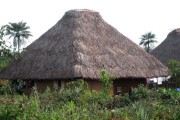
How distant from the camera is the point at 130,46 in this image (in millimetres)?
21297

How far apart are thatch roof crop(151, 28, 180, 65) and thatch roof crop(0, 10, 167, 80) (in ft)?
29.1

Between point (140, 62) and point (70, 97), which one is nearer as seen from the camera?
point (70, 97)

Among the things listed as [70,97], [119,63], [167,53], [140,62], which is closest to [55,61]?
[119,63]

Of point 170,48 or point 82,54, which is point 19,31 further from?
point 82,54

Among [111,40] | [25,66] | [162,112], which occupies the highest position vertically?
[111,40]

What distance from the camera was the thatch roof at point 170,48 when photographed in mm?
29984

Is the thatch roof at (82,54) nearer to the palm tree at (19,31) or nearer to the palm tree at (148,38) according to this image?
the palm tree at (19,31)

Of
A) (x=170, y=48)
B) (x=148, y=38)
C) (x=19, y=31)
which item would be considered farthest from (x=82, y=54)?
(x=148, y=38)

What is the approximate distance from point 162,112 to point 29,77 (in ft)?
37.3

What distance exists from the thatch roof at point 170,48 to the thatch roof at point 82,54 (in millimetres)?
8864

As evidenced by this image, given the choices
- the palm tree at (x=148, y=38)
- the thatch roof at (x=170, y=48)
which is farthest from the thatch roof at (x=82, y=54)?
the palm tree at (x=148, y=38)

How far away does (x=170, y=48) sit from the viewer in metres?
30.5

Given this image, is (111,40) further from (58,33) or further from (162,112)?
(162,112)

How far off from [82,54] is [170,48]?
46.7 feet
